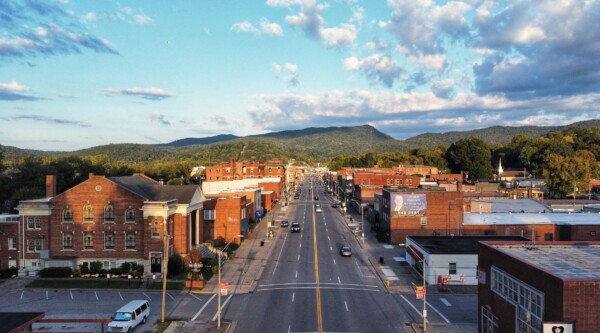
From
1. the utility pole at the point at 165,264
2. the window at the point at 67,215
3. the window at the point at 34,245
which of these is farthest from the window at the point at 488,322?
the window at the point at 34,245

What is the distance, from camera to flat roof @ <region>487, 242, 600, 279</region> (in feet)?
78.1

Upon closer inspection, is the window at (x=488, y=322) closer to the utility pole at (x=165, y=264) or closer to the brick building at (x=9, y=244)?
the utility pole at (x=165, y=264)

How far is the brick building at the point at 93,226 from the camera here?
5391cm

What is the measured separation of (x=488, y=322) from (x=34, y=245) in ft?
158

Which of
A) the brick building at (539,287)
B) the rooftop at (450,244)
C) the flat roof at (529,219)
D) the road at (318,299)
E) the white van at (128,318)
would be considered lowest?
the road at (318,299)

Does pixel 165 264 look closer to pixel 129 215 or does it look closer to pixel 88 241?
pixel 129 215

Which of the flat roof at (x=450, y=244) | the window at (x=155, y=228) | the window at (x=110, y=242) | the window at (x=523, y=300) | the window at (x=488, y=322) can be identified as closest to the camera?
the window at (x=523, y=300)

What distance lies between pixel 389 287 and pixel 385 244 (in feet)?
87.0

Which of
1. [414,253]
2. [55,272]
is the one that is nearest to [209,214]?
[55,272]

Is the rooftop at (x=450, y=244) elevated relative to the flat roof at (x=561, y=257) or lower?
lower

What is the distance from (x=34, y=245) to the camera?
5462cm

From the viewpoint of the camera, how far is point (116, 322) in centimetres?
3319

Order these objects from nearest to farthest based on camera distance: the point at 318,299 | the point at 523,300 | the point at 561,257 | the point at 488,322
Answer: the point at 523,300 → the point at 561,257 → the point at 488,322 → the point at 318,299

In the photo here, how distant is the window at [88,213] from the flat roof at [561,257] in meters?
42.6
